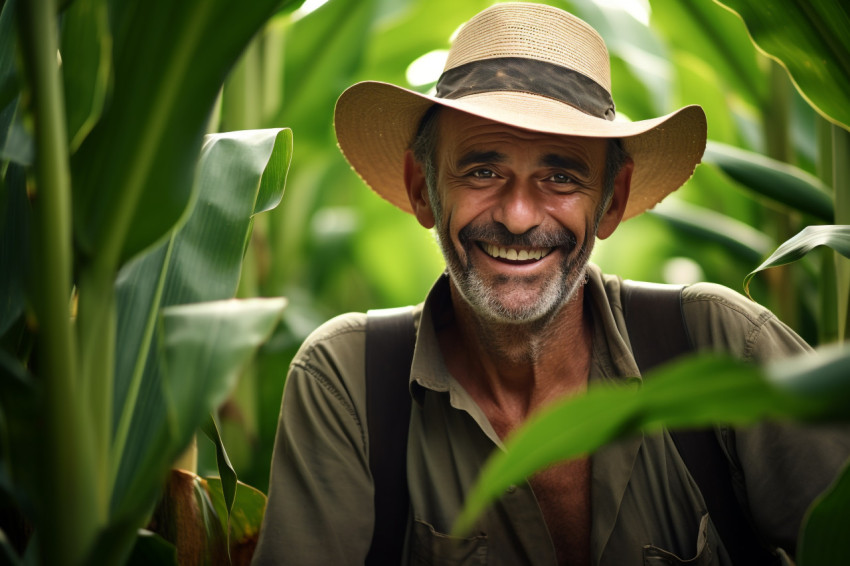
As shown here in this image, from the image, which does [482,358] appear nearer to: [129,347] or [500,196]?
[500,196]

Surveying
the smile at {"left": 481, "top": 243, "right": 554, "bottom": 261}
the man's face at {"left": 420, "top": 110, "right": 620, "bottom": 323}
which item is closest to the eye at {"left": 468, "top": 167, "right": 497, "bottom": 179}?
the man's face at {"left": 420, "top": 110, "right": 620, "bottom": 323}

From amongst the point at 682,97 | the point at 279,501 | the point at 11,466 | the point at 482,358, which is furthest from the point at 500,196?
the point at 682,97

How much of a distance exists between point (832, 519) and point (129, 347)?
26.5 inches

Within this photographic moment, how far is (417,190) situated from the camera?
5.00ft

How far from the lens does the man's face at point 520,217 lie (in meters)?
1.30

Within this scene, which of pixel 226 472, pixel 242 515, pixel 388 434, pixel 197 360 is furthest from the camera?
pixel 388 434

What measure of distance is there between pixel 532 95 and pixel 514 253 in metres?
0.25

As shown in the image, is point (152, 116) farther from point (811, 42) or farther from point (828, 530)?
point (811, 42)

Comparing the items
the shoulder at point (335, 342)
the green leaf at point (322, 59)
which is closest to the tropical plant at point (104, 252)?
the shoulder at point (335, 342)

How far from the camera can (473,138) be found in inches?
52.8

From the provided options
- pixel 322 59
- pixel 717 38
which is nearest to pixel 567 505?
pixel 717 38

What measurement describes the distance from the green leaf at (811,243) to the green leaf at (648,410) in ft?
1.64

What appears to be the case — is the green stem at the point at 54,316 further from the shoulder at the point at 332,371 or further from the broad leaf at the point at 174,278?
the shoulder at the point at 332,371

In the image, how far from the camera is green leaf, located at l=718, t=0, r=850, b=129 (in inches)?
38.2
